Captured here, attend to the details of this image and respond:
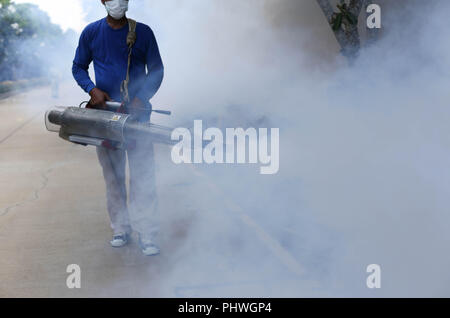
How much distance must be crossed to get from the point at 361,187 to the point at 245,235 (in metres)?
0.80

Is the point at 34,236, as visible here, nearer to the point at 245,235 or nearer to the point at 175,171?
the point at 245,235

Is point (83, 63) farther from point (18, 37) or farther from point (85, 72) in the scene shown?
point (18, 37)

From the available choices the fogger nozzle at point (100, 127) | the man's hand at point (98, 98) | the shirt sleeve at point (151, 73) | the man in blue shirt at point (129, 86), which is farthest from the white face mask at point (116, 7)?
the fogger nozzle at point (100, 127)

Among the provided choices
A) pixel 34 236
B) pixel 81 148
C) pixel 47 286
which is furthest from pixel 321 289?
pixel 81 148

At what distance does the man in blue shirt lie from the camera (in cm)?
377

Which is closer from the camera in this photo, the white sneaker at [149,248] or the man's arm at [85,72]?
the man's arm at [85,72]

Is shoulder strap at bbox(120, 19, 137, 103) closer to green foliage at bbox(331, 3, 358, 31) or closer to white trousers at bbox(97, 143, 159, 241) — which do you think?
white trousers at bbox(97, 143, 159, 241)

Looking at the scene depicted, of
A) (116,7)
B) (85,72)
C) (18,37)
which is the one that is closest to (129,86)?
(85,72)

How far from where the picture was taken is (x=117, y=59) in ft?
12.4

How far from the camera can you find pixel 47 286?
11.2ft

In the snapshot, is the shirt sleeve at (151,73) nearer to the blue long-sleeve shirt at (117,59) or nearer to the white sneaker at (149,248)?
the blue long-sleeve shirt at (117,59)

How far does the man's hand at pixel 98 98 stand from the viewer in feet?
12.1
